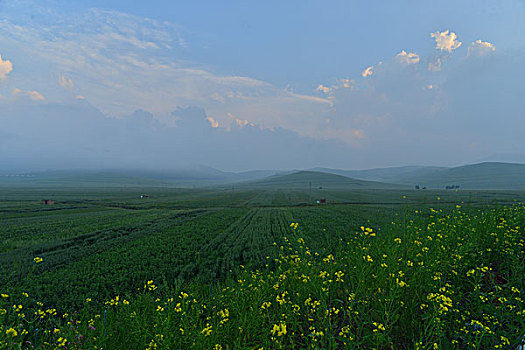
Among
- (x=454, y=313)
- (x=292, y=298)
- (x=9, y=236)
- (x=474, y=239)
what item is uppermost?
(x=474, y=239)

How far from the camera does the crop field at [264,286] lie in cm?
436

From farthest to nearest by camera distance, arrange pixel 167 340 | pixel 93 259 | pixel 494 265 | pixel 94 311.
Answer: pixel 93 259
pixel 94 311
pixel 494 265
pixel 167 340

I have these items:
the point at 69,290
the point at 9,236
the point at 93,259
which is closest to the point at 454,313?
the point at 69,290

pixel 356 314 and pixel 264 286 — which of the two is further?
pixel 264 286

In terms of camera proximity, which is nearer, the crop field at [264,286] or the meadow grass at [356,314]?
the meadow grass at [356,314]

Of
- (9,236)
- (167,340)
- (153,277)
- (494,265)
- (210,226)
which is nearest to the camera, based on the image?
(167,340)

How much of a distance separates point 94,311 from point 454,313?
11.5 m

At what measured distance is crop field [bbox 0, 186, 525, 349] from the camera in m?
4.36

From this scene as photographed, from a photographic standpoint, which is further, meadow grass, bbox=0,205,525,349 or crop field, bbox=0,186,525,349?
crop field, bbox=0,186,525,349

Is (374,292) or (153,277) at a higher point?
(374,292)

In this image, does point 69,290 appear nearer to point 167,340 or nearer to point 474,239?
point 167,340

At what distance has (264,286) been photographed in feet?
20.0

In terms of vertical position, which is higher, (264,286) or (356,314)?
(356,314)

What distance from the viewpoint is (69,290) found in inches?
445
